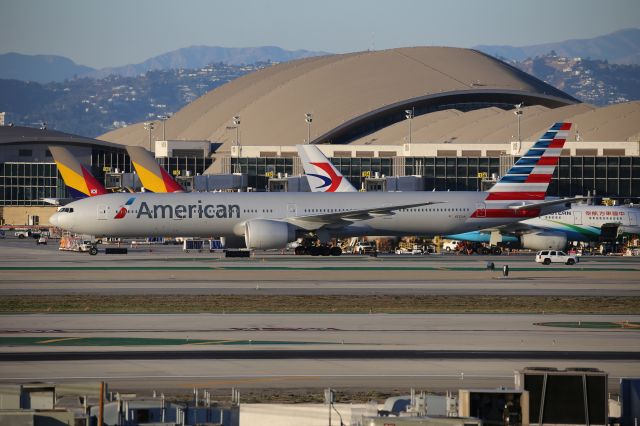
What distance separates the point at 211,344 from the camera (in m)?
32.1

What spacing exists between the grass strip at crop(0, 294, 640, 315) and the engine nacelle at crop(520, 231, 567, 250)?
121 feet

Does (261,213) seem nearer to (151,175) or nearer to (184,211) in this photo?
(184,211)

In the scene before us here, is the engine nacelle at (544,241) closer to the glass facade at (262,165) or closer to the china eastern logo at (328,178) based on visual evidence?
the china eastern logo at (328,178)

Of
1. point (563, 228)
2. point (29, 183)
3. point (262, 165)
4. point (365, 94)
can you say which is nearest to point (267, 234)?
point (563, 228)

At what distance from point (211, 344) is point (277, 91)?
459 feet

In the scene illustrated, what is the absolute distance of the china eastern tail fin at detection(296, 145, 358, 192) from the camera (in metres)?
94.4

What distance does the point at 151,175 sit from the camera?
11012 centimetres

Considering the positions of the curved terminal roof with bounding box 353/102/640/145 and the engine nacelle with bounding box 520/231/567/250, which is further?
the curved terminal roof with bounding box 353/102/640/145

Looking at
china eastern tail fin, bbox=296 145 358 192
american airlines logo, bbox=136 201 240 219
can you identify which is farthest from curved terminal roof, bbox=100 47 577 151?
american airlines logo, bbox=136 201 240 219

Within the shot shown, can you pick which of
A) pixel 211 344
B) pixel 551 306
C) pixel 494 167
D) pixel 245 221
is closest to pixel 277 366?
pixel 211 344

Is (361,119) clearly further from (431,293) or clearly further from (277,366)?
(277,366)

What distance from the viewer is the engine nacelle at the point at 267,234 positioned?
7069cm

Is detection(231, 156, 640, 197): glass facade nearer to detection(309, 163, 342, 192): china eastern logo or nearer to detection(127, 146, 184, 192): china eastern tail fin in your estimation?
detection(127, 146, 184, 192): china eastern tail fin

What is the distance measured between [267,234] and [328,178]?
80.3 ft
